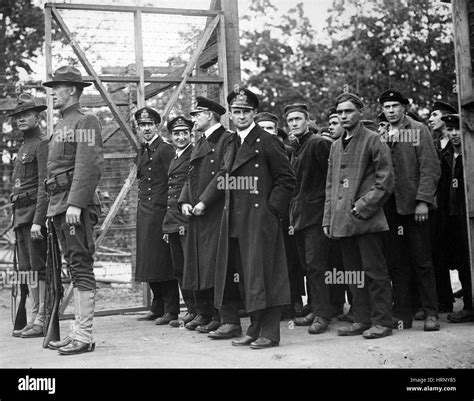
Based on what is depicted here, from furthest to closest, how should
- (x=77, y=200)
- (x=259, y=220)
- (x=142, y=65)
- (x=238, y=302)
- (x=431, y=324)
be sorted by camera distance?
(x=142, y=65)
(x=238, y=302)
(x=431, y=324)
(x=259, y=220)
(x=77, y=200)

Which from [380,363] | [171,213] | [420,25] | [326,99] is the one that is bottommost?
[380,363]

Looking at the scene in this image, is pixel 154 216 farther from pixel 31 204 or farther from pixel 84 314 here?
pixel 84 314

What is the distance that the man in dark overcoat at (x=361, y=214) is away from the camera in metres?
6.02

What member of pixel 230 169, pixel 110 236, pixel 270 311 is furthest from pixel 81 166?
pixel 110 236

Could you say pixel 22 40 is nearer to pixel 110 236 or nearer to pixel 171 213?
pixel 110 236

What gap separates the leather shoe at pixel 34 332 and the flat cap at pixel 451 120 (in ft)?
15.4

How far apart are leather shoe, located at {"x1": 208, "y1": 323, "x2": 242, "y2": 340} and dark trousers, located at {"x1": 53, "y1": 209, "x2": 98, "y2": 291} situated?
1.22 metres

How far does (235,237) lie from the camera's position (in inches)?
240

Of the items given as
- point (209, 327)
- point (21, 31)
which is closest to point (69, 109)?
point (209, 327)

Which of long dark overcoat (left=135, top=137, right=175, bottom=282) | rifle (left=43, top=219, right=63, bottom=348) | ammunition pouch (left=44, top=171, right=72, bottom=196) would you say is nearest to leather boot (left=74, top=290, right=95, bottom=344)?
rifle (left=43, top=219, right=63, bottom=348)

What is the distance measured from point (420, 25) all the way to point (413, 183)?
450 inches

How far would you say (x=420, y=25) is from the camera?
55.1 ft

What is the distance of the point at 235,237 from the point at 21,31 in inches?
507

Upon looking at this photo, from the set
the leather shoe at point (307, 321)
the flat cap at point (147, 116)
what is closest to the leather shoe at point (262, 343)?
the leather shoe at point (307, 321)
